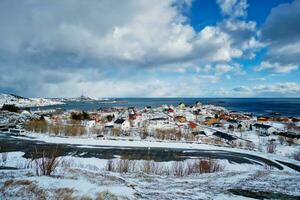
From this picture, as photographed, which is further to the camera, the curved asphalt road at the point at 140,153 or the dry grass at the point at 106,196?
the curved asphalt road at the point at 140,153

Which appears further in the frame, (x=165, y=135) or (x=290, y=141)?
(x=165, y=135)

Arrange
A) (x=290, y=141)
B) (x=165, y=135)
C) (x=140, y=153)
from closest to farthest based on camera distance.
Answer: (x=140, y=153), (x=290, y=141), (x=165, y=135)

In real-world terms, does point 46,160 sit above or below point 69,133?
above

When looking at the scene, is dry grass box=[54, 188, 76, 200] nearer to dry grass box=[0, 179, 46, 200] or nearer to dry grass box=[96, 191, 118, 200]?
dry grass box=[0, 179, 46, 200]

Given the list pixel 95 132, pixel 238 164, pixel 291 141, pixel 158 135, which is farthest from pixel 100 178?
pixel 291 141

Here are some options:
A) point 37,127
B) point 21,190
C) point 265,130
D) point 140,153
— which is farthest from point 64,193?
point 265,130

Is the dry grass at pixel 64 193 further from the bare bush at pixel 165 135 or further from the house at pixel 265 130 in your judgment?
the house at pixel 265 130

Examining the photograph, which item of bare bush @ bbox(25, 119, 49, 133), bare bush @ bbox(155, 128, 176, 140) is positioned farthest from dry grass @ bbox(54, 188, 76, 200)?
bare bush @ bbox(25, 119, 49, 133)

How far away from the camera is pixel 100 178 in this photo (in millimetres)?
10906

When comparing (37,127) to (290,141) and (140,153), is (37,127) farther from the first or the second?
(290,141)

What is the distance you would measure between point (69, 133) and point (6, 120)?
99.0 ft

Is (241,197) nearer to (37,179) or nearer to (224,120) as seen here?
(37,179)

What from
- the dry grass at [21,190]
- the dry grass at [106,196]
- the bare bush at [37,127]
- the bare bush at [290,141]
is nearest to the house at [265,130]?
the bare bush at [290,141]

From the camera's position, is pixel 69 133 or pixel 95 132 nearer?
pixel 69 133
